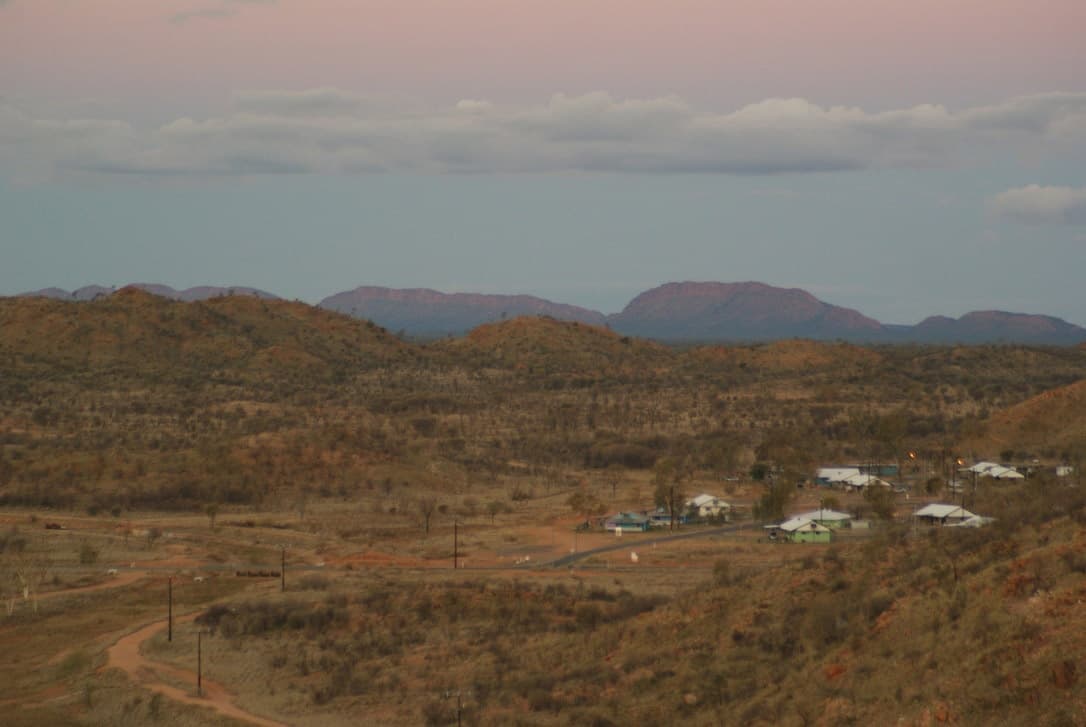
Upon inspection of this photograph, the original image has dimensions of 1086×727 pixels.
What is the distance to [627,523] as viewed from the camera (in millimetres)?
83188

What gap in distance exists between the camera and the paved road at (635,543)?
7088 cm

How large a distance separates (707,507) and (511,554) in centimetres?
1881

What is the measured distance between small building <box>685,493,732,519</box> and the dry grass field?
1.44 m

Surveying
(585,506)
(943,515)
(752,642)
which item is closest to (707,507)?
(585,506)

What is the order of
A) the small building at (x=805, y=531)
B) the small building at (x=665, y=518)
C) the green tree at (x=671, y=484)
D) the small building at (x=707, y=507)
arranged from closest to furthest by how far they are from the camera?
the small building at (x=805, y=531), the small building at (x=665, y=518), the green tree at (x=671, y=484), the small building at (x=707, y=507)

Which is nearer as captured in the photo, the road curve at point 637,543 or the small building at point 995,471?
the road curve at point 637,543

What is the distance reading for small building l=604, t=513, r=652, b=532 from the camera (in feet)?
271

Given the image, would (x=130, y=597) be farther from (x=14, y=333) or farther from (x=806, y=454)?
(x=14, y=333)

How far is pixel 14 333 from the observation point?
588 feet

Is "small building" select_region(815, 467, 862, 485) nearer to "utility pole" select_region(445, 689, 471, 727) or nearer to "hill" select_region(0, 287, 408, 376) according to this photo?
"utility pole" select_region(445, 689, 471, 727)

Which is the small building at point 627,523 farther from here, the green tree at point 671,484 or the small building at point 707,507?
the small building at point 707,507

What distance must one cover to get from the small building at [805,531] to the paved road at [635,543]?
5.40 meters

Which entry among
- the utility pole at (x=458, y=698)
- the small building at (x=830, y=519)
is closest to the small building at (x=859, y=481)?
the small building at (x=830, y=519)

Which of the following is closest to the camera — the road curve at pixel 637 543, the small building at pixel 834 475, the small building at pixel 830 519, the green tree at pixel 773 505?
the road curve at pixel 637 543
